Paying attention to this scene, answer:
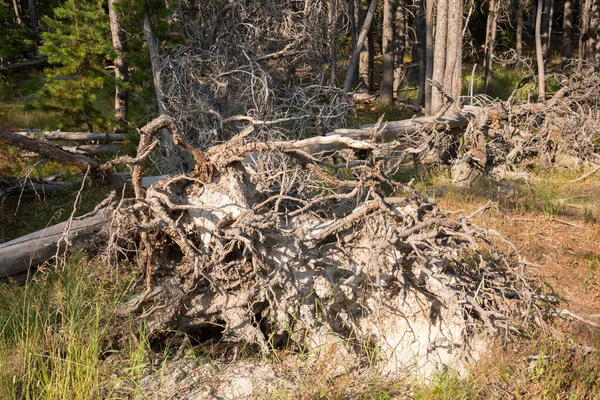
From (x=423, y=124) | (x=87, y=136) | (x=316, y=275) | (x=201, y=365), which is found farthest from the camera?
(x=87, y=136)

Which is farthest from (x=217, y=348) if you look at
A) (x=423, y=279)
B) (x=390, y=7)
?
(x=390, y=7)

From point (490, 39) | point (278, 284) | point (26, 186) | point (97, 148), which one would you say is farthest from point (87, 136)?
point (490, 39)

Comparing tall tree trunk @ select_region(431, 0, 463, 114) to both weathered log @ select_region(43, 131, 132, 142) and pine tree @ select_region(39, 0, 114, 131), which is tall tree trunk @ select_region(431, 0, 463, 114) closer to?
pine tree @ select_region(39, 0, 114, 131)

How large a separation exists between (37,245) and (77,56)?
3915mm

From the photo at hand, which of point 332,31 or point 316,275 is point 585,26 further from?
point 316,275

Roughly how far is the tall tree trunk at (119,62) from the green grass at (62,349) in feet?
14.6

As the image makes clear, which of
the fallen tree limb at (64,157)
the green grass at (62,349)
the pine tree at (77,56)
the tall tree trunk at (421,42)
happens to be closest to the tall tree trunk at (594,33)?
the tall tree trunk at (421,42)

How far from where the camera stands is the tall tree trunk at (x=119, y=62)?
27.9 ft

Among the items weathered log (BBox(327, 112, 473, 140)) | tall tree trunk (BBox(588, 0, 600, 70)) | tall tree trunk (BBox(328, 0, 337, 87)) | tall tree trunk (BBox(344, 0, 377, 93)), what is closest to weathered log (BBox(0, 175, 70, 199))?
weathered log (BBox(327, 112, 473, 140))

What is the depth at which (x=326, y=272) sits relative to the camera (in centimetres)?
498

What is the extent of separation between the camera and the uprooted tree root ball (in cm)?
466

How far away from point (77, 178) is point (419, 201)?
224 inches

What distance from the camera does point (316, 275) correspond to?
4.96m

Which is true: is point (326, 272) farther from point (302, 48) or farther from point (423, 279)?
point (302, 48)
